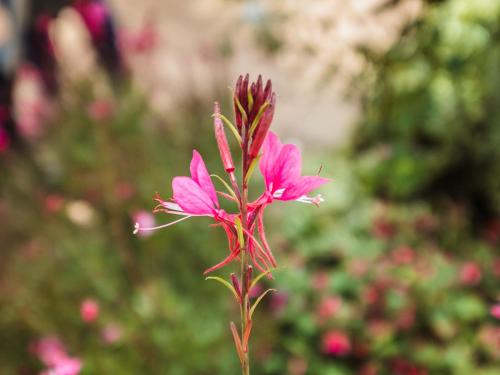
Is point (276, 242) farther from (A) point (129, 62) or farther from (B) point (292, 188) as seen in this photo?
(B) point (292, 188)

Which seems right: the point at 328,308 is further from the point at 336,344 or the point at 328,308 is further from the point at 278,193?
the point at 278,193

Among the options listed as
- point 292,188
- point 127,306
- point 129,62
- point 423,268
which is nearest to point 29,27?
point 129,62

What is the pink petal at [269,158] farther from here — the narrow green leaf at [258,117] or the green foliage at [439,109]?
the green foliage at [439,109]

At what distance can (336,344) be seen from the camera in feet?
6.72

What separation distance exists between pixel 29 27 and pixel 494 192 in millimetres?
2598

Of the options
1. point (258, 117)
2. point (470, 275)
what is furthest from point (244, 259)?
point (470, 275)

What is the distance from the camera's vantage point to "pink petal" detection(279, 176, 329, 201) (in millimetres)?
602

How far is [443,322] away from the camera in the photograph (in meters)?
2.23

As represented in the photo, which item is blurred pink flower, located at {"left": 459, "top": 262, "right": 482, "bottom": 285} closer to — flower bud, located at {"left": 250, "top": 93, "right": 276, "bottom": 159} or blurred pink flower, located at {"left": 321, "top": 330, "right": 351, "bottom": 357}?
blurred pink flower, located at {"left": 321, "top": 330, "right": 351, "bottom": 357}

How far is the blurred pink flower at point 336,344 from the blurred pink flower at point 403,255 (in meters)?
0.44

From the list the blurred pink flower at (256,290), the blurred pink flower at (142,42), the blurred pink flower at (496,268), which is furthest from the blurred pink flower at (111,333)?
→ the blurred pink flower at (496,268)

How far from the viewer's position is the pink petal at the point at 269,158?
2.02 feet

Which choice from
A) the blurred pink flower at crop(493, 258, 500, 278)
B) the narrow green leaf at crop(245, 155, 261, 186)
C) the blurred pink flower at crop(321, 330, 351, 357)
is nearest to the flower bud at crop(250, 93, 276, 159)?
the narrow green leaf at crop(245, 155, 261, 186)

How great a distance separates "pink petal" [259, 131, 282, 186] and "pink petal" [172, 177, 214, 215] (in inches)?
2.5
